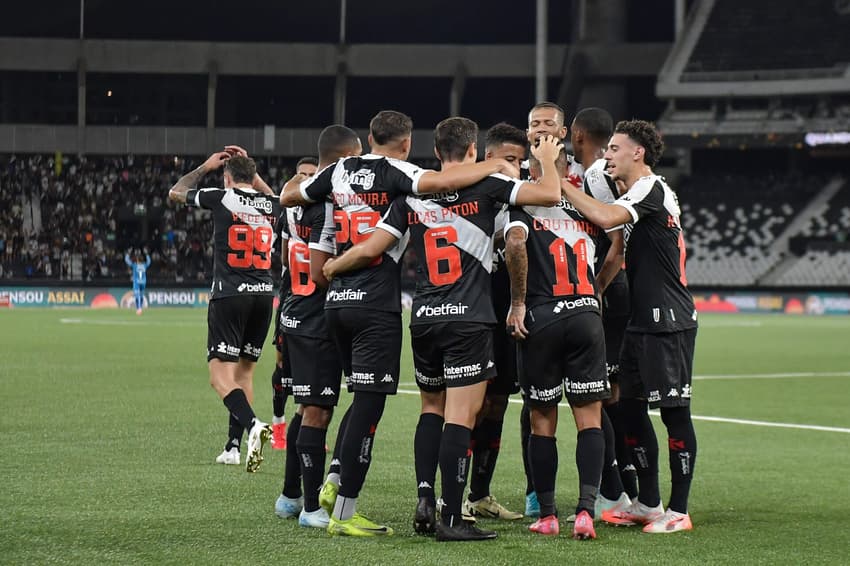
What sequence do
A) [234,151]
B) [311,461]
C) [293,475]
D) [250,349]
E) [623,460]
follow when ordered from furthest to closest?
[250,349] → [234,151] → [623,460] → [293,475] → [311,461]

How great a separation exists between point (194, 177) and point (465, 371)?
448 cm

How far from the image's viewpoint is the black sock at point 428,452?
278 inches

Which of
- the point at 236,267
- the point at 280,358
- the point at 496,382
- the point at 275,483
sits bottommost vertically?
the point at 275,483

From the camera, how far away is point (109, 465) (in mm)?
9641

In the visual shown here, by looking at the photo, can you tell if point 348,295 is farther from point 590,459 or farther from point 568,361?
point 590,459

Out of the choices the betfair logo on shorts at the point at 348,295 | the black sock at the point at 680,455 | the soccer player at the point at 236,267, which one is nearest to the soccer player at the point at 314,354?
the betfair logo on shorts at the point at 348,295

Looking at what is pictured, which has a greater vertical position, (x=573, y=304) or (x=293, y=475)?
(x=573, y=304)

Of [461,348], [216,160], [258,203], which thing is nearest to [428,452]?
[461,348]

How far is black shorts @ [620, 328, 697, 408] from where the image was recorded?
7.29 metres

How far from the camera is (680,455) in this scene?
291 inches

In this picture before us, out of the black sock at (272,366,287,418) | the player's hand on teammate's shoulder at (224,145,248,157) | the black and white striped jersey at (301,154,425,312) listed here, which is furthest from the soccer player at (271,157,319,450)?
the black and white striped jersey at (301,154,425,312)

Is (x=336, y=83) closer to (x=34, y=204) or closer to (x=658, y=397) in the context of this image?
(x=34, y=204)

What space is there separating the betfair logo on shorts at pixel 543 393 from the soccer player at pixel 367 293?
0.81 m

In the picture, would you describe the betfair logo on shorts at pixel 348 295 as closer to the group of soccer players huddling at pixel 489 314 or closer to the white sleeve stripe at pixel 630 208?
the group of soccer players huddling at pixel 489 314
